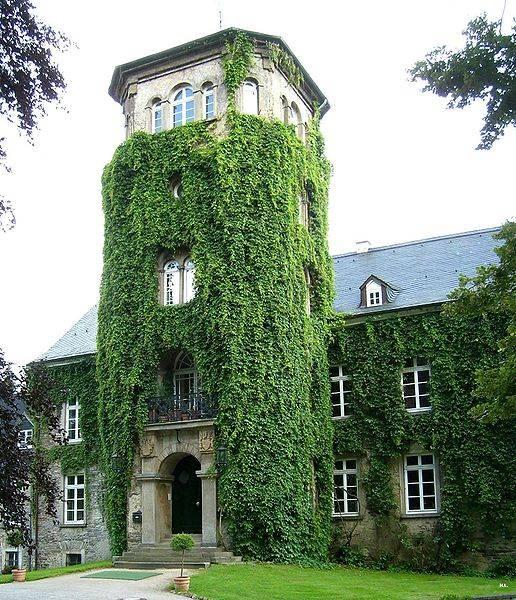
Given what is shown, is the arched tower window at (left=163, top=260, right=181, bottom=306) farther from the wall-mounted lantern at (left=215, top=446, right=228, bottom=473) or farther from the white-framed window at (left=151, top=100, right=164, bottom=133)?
the wall-mounted lantern at (left=215, top=446, right=228, bottom=473)

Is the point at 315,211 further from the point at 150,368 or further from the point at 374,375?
the point at 150,368

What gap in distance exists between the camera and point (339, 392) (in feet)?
97.8

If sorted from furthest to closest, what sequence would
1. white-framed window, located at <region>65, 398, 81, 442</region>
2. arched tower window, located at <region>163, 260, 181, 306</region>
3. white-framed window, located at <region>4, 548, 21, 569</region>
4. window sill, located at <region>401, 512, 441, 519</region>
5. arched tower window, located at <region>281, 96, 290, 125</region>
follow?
white-framed window, located at <region>4, 548, 21, 569</region> → white-framed window, located at <region>65, 398, 81, 442</region> → arched tower window, located at <region>281, 96, 290, 125</region> → arched tower window, located at <region>163, 260, 181, 306</region> → window sill, located at <region>401, 512, 441, 519</region>

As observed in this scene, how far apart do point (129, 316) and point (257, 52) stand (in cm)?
1029

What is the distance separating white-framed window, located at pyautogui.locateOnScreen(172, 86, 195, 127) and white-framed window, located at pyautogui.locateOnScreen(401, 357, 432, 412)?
456 inches

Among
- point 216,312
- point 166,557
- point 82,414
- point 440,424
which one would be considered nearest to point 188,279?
point 216,312

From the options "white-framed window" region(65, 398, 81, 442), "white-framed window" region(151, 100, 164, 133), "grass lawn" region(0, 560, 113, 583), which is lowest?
"grass lawn" region(0, 560, 113, 583)

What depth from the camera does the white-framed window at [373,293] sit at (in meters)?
30.2

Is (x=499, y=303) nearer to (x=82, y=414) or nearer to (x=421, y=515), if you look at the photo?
(x=421, y=515)

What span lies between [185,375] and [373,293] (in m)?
7.54

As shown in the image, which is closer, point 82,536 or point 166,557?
point 166,557

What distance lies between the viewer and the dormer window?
3012cm

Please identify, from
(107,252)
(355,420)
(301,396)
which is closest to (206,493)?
(301,396)

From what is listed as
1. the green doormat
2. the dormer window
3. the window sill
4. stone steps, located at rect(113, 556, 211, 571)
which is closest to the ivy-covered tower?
stone steps, located at rect(113, 556, 211, 571)
